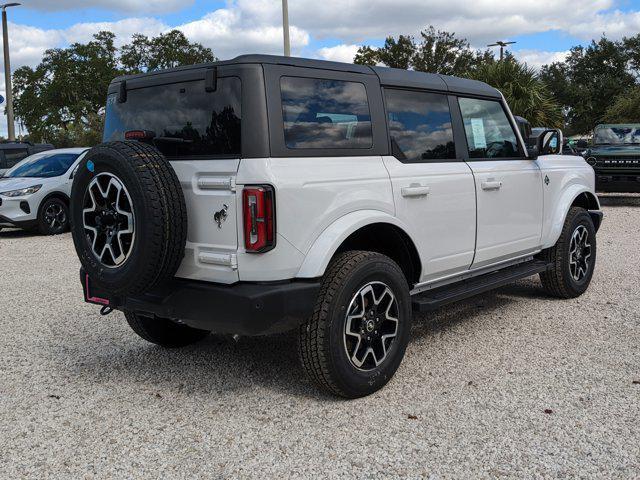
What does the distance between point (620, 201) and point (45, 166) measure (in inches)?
535

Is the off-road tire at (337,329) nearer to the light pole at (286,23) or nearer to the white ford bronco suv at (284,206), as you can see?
the white ford bronco suv at (284,206)

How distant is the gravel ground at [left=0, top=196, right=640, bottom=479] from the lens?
3.06 m

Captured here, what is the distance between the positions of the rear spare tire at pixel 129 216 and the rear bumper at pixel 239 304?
0.15 metres

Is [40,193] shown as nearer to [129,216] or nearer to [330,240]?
[129,216]

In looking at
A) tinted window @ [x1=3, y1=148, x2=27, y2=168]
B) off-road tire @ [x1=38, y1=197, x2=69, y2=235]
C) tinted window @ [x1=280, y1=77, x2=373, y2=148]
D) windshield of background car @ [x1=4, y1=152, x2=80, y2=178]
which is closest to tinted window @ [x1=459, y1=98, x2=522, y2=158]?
tinted window @ [x1=280, y1=77, x2=373, y2=148]

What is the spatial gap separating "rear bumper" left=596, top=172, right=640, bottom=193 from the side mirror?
9.56m

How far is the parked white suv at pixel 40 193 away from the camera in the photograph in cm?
1179

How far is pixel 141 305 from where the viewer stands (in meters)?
3.74

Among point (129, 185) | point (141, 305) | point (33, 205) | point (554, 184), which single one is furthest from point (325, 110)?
point (33, 205)

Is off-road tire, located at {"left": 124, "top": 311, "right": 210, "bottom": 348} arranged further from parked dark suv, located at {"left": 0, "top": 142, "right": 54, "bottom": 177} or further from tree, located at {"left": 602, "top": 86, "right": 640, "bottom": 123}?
tree, located at {"left": 602, "top": 86, "right": 640, "bottom": 123}

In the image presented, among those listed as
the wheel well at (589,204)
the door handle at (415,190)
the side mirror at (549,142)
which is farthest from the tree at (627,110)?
the door handle at (415,190)

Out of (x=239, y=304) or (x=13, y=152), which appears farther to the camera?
→ (x=13, y=152)

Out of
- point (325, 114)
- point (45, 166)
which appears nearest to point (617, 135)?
point (45, 166)

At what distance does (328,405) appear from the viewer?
3.72 m
